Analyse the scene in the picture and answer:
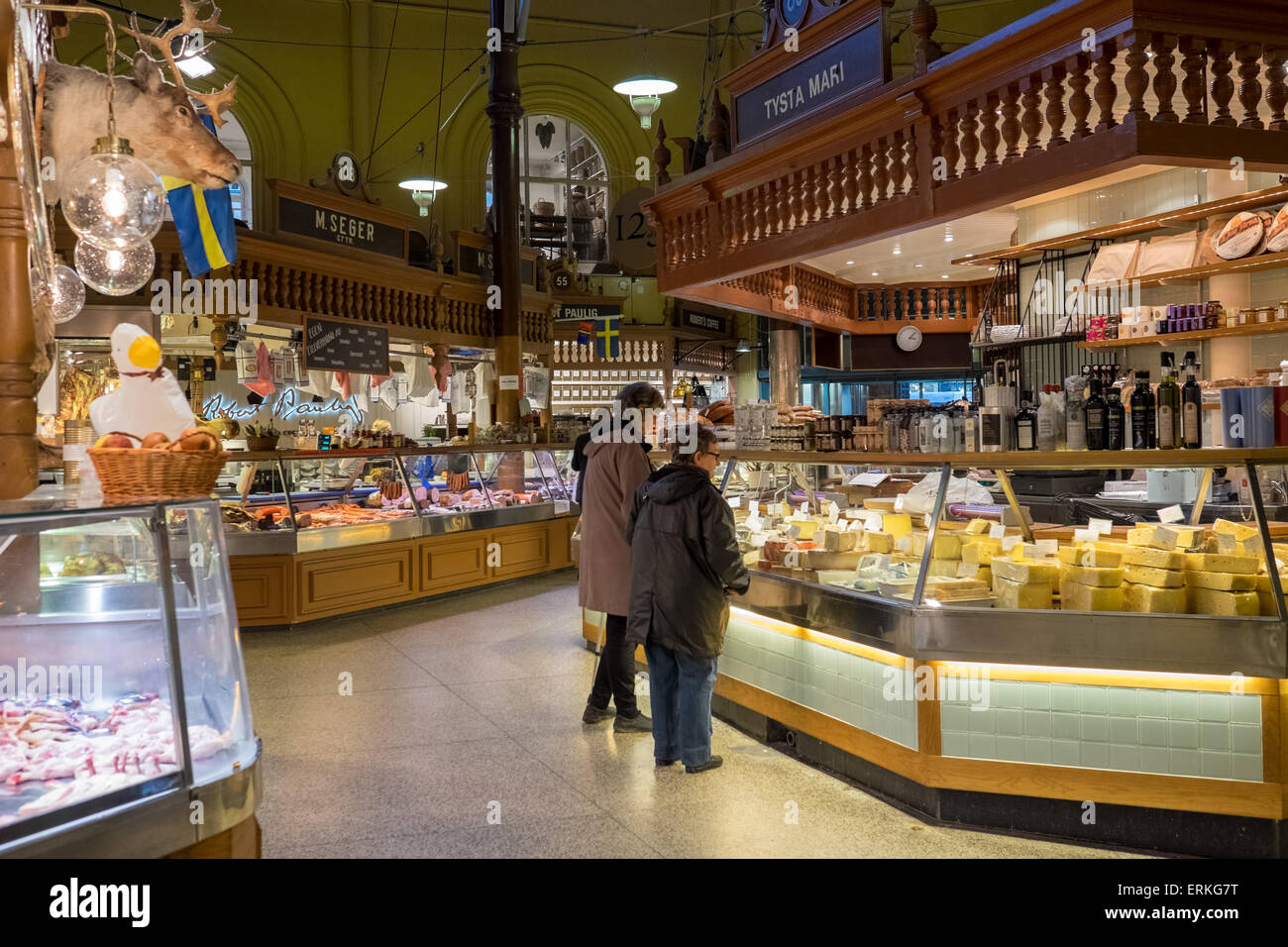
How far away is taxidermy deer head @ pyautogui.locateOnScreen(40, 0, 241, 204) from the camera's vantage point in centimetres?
346

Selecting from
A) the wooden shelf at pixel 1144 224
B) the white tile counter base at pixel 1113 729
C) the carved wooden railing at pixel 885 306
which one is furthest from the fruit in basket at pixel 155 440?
the wooden shelf at pixel 1144 224

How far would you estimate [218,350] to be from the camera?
8508 mm

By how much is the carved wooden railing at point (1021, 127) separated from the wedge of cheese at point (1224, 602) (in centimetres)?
161

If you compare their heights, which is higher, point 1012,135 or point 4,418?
point 1012,135

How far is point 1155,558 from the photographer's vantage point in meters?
3.84

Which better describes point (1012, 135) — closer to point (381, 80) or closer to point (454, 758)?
point (454, 758)

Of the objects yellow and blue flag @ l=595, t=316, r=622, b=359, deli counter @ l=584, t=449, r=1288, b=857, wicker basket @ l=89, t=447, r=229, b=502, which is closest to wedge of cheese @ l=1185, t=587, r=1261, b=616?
deli counter @ l=584, t=449, r=1288, b=857

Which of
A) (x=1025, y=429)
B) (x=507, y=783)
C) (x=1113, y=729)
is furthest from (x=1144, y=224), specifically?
(x=507, y=783)

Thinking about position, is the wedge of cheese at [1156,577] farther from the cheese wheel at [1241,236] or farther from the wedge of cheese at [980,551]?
the cheese wheel at [1241,236]

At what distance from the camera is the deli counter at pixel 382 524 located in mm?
7895
